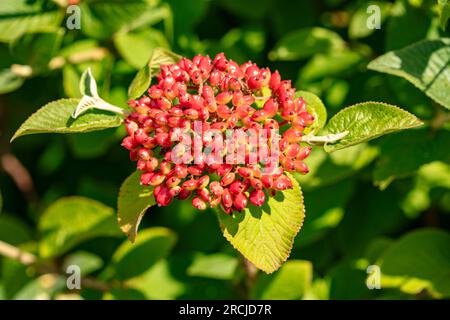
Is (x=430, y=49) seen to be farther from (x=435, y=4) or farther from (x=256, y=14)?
(x=256, y=14)

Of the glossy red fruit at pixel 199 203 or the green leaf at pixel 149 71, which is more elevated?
the green leaf at pixel 149 71

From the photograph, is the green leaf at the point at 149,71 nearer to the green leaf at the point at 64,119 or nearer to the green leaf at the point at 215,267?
the green leaf at the point at 64,119

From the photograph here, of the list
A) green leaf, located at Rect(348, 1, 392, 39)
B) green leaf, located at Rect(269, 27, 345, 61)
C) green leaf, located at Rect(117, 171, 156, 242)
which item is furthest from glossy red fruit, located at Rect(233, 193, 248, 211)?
green leaf, located at Rect(348, 1, 392, 39)

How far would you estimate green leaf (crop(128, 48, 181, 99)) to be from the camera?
1625 mm

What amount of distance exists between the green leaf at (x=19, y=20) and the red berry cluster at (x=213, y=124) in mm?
732

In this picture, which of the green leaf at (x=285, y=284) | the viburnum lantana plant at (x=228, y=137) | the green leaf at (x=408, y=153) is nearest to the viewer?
the viburnum lantana plant at (x=228, y=137)

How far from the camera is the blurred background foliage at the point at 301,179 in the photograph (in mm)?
2043

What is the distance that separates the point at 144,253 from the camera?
222 centimetres

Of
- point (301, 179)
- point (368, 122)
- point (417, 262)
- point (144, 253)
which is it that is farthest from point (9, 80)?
point (417, 262)

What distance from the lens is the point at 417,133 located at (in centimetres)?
197

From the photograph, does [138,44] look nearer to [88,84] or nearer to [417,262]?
[88,84]

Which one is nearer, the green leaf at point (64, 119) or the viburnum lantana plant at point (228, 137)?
the viburnum lantana plant at point (228, 137)

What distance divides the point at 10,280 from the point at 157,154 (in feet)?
3.63

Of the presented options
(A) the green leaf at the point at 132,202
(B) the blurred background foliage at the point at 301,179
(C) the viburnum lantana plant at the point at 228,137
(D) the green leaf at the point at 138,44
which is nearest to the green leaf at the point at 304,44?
(B) the blurred background foliage at the point at 301,179
